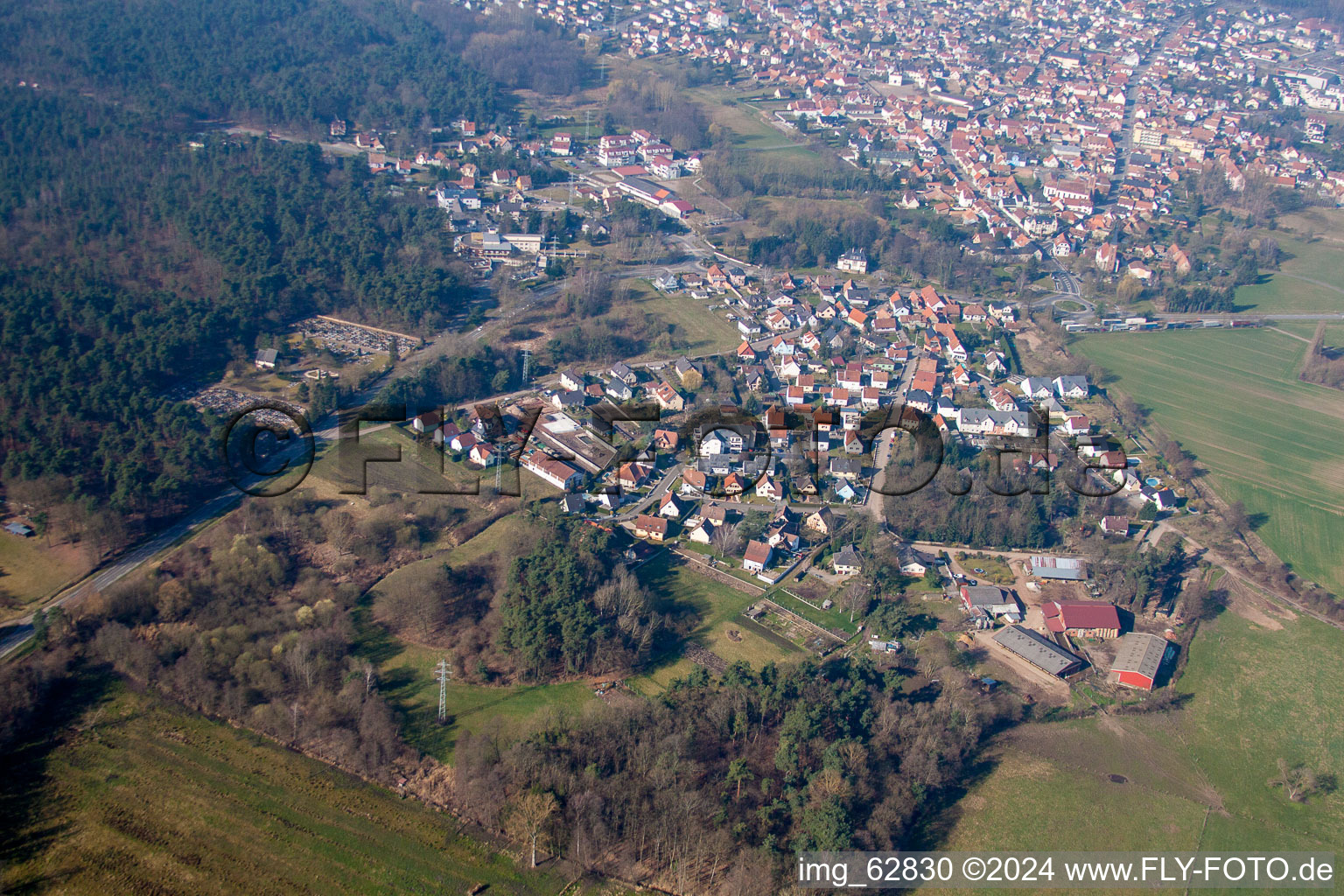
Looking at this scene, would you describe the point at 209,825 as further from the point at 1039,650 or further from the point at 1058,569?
the point at 1058,569

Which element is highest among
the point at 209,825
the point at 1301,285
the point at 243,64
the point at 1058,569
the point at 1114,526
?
the point at 243,64

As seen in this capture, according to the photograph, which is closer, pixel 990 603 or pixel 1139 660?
pixel 1139 660

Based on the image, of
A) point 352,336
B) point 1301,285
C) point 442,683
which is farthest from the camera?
point 1301,285

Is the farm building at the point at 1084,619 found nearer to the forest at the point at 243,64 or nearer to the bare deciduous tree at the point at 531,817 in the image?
the bare deciduous tree at the point at 531,817

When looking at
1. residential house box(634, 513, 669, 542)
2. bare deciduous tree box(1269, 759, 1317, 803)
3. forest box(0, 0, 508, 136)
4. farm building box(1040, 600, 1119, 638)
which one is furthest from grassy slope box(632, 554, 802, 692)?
forest box(0, 0, 508, 136)

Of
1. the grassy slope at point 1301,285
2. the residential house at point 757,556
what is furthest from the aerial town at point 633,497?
the residential house at point 757,556

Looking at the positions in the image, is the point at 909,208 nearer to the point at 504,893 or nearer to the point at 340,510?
the point at 340,510

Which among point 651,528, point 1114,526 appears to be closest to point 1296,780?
point 1114,526
